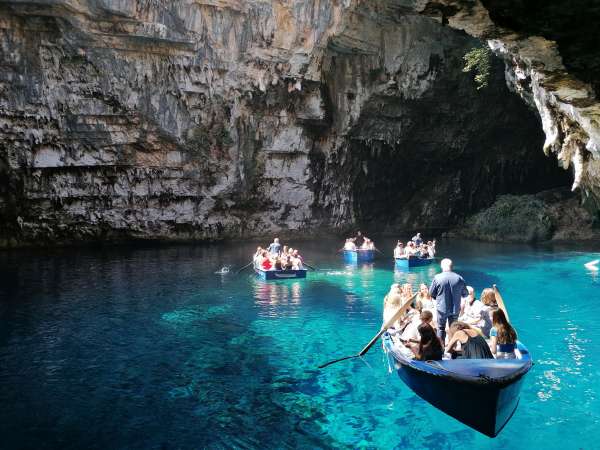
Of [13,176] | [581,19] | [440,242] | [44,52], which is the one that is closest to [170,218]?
→ [13,176]

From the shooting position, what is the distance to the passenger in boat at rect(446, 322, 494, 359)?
812 cm

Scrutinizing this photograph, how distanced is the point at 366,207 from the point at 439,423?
3322 centimetres

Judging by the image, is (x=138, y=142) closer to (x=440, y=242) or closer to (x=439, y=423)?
(x=440, y=242)

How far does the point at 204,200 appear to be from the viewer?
115 feet

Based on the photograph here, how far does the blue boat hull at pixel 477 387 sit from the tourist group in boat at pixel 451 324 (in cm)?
38

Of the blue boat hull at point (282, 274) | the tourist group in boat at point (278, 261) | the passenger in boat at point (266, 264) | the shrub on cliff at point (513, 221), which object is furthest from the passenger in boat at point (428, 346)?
the shrub on cliff at point (513, 221)

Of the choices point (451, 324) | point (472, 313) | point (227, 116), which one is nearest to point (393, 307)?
point (472, 313)

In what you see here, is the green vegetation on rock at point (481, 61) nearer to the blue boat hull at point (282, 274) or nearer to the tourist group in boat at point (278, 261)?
the tourist group in boat at point (278, 261)

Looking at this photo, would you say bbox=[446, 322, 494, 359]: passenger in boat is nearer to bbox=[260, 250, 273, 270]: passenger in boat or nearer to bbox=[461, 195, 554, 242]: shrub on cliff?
bbox=[260, 250, 273, 270]: passenger in boat

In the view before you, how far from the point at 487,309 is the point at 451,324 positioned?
3.42 ft

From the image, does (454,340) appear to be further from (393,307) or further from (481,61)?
(481,61)

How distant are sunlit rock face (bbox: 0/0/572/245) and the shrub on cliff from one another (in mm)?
4280

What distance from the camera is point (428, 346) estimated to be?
8.25 m

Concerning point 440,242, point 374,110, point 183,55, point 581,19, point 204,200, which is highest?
point 183,55
